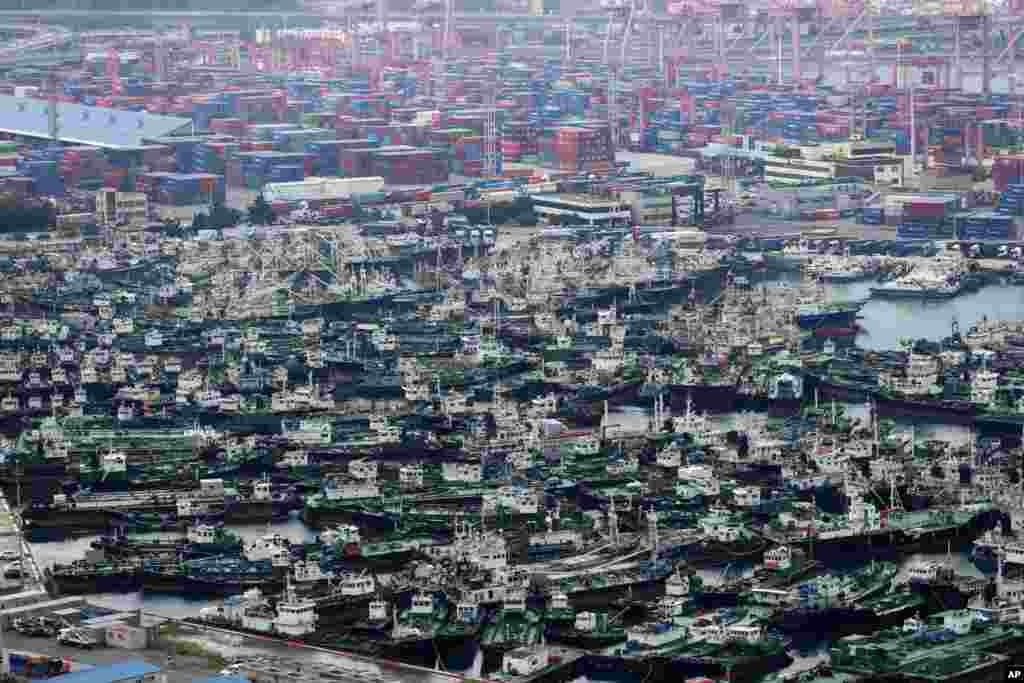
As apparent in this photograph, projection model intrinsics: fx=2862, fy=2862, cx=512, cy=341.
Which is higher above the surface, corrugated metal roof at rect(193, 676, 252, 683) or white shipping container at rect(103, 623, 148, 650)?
corrugated metal roof at rect(193, 676, 252, 683)

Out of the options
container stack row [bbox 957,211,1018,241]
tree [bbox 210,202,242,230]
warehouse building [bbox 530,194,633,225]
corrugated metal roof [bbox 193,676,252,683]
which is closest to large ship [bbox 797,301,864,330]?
container stack row [bbox 957,211,1018,241]

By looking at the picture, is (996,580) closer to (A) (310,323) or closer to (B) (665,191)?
(A) (310,323)

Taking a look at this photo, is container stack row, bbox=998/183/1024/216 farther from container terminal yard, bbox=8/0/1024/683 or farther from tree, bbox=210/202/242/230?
tree, bbox=210/202/242/230

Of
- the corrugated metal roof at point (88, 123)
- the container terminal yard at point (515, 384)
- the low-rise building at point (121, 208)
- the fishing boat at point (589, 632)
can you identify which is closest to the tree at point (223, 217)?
the container terminal yard at point (515, 384)

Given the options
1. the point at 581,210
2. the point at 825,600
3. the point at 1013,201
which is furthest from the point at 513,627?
the point at 1013,201

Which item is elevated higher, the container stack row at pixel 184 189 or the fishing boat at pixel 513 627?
the fishing boat at pixel 513 627

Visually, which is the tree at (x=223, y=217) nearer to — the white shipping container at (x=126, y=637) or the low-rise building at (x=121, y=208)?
the low-rise building at (x=121, y=208)
